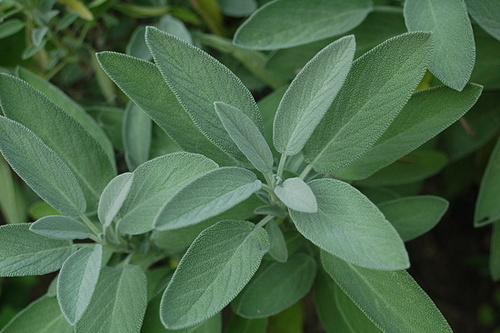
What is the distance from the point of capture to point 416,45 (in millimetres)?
587

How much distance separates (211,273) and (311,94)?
0.68ft

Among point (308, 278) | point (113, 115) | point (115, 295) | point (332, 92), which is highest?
point (332, 92)

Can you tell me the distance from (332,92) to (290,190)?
0.11 m

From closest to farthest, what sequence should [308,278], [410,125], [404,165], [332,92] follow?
[332,92]
[410,125]
[308,278]
[404,165]

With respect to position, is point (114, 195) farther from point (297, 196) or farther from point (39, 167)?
point (297, 196)

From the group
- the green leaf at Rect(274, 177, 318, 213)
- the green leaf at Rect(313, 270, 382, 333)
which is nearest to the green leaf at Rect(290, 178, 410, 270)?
the green leaf at Rect(274, 177, 318, 213)

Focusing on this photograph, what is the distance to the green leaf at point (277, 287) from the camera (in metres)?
0.77

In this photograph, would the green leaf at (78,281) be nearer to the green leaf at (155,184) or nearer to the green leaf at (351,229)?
the green leaf at (155,184)

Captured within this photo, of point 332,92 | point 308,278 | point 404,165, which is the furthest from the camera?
point 404,165

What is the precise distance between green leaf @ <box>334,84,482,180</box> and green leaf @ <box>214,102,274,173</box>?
153 mm

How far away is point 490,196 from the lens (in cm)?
85

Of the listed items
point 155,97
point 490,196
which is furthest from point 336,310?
point 155,97

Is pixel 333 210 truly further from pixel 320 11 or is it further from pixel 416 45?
pixel 320 11

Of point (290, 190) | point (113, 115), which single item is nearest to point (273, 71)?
point (113, 115)
